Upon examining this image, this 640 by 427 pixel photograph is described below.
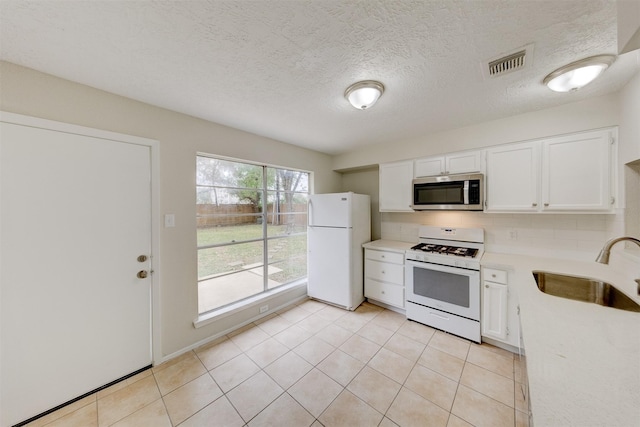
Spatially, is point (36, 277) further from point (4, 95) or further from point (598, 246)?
point (598, 246)

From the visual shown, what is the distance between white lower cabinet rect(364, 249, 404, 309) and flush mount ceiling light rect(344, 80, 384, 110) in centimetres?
192

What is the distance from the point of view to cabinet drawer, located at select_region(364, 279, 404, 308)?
2842 mm

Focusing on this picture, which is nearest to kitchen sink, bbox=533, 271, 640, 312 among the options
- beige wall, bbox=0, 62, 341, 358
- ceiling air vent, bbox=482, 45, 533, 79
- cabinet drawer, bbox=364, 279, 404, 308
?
cabinet drawer, bbox=364, 279, 404, 308

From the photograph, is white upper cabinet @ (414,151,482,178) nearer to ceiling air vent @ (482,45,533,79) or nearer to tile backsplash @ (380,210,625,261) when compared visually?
tile backsplash @ (380,210,625,261)

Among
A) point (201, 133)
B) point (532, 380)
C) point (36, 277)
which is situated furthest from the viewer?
point (201, 133)

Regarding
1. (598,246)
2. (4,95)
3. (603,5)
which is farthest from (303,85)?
(598,246)

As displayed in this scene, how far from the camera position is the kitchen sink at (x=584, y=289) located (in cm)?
148

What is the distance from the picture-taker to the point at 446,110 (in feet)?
7.07

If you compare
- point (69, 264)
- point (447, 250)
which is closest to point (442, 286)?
point (447, 250)

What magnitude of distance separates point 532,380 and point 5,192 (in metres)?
2.87

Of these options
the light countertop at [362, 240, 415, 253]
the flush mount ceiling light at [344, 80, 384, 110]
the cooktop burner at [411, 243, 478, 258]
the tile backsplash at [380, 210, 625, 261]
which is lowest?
the light countertop at [362, 240, 415, 253]

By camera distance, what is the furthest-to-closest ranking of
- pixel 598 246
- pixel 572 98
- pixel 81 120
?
pixel 598 246 → pixel 572 98 → pixel 81 120

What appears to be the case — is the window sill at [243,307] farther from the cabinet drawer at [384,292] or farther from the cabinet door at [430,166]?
the cabinet door at [430,166]

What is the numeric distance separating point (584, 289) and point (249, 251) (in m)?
3.24
